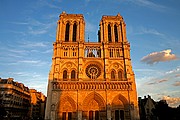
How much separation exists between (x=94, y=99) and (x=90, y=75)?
211 inches

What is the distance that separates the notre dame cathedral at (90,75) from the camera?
33.9 meters

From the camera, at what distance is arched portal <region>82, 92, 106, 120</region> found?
34.0 metres

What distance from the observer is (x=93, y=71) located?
37.9 metres

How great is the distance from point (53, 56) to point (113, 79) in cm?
1401

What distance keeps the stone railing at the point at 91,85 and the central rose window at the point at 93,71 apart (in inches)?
101

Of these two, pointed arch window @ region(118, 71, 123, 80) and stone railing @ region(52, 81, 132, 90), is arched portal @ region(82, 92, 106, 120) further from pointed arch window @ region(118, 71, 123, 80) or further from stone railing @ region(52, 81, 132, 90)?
pointed arch window @ region(118, 71, 123, 80)

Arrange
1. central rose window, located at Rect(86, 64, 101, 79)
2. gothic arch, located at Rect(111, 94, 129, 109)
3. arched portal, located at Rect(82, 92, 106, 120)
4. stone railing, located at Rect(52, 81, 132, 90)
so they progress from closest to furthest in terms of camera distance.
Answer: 1. arched portal, located at Rect(82, 92, 106, 120)
2. stone railing, located at Rect(52, 81, 132, 90)
3. gothic arch, located at Rect(111, 94, 129, 109)
4. central rose window, located at Rect(86, 64, 101, 79)

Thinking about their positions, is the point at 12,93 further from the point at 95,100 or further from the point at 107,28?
the point at 107,28

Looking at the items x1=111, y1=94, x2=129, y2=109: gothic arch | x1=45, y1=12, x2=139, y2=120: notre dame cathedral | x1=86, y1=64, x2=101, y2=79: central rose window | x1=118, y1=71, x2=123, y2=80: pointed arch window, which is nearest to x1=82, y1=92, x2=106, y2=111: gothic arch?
x1=45, y1=12, x2=139, y2=120: notre dame cathedral

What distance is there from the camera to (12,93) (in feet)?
130

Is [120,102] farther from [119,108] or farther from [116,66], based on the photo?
[116,66]

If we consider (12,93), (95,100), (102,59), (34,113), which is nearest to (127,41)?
(102,59)

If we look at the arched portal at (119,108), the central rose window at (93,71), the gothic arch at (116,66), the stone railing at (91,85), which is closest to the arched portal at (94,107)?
the stone railing at (91,85)

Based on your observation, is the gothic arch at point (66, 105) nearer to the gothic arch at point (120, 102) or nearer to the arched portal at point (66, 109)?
the arched portal at point (66, 109)
